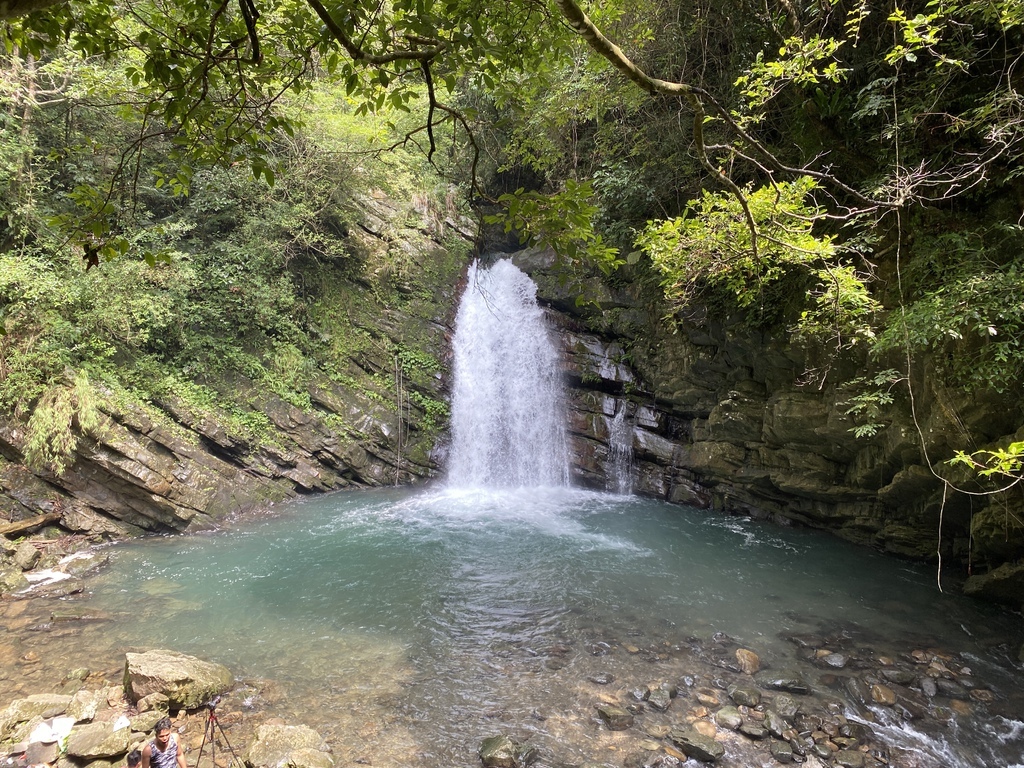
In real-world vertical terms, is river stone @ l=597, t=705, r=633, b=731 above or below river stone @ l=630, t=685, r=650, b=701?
below

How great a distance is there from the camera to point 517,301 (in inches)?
574

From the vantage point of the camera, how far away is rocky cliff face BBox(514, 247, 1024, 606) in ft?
21.0

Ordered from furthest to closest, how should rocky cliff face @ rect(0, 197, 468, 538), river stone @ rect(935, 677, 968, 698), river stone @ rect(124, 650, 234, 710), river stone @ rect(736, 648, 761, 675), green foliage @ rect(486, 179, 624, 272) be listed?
rocky cliff face @ rect(0, 197, 468, 538), river stone @ rect(736, 648, 761, 675), river stone @ rect(935, 677, 968, 698), river stone @ rect(124, 650, 234, 710), green foliage @ rect(486, 179, 624, 272)

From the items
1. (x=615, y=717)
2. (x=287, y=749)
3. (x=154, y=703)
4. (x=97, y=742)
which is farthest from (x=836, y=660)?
(x=97, y=742)

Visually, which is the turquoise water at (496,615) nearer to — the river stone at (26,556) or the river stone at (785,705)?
the river stone at (785,705)

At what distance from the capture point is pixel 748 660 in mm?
5770

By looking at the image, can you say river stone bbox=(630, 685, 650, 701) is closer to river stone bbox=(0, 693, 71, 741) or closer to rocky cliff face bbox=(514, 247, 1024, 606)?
rocky cliff face bbox=(514, 247, 1024, 606)

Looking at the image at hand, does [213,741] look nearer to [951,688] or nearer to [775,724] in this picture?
[775,724]

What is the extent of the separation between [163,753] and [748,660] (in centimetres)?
566

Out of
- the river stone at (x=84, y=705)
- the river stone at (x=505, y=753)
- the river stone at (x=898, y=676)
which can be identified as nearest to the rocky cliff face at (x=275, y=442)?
the river stone at (x=84, y=705)

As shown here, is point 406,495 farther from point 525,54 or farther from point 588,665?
point 525,54

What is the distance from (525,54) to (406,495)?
34.9ft

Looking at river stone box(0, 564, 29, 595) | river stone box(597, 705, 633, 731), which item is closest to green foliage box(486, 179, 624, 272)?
river stone box(597, 705, 633, 731)

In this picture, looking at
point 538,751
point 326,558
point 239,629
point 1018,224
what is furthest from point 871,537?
point 239,629
